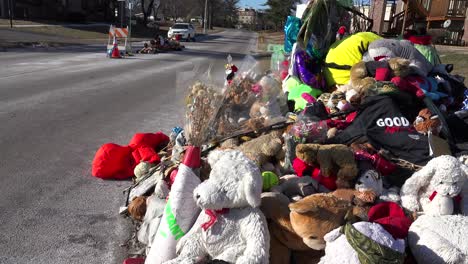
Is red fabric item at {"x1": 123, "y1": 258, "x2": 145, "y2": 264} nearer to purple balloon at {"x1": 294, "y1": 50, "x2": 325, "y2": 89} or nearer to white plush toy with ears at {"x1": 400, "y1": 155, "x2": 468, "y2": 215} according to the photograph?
white plush toy with ears at {"x1": 400, "y1": 155, "x2": 468, "y2": 215}

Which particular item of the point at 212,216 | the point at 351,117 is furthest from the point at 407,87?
the point at 212,216

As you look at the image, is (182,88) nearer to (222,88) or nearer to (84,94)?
(222,88)

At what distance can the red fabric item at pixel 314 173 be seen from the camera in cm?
307

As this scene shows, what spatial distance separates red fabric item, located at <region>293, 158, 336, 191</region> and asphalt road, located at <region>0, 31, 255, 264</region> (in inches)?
43.7

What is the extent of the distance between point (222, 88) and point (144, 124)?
3.85 meters

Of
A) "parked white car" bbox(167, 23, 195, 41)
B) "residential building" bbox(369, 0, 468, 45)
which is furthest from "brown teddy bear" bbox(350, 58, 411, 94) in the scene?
"parked white car" bbox(167, 23, 195, 41)

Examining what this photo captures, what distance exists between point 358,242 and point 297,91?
3467 millimetres

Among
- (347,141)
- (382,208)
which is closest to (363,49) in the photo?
(347,141)

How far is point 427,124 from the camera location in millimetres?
3676

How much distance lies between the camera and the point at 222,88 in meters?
3.32

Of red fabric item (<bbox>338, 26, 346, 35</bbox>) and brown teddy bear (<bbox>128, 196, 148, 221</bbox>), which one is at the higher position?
red fabric item (<bbox>338, 26, 346, 35</bbox>)

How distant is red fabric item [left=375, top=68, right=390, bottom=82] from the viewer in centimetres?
448

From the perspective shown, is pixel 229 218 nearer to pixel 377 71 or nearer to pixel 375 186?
pixel 375 186

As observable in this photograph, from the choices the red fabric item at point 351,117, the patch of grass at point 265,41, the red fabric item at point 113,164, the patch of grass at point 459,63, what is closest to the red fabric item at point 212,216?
the red fabric item at point 351,117
